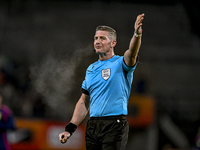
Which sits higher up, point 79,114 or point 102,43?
point 102,43

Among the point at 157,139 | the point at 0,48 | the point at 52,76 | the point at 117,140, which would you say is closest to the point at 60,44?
the point at 0,48

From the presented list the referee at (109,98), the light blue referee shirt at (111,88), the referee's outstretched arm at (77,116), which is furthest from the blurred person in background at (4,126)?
the light blue referee shirt at (111,88)

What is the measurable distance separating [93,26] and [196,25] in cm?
500

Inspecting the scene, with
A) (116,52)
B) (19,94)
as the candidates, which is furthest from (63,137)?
(116,52)

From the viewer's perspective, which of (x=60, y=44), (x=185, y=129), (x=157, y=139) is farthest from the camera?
(x=60, y=44)

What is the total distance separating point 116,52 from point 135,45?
849 centimetres

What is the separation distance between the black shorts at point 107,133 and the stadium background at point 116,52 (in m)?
5.29

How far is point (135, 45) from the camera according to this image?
3389mm

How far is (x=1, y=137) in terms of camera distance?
733 cm

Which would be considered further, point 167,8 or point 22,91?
point 167,8

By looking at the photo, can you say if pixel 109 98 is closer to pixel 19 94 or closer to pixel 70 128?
pixel 70 128

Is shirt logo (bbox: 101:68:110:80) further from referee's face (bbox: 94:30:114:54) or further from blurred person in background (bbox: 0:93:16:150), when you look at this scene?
blurred person in background (bbox: 0:93:16:150)

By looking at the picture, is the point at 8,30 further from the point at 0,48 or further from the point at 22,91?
the point at 22,91

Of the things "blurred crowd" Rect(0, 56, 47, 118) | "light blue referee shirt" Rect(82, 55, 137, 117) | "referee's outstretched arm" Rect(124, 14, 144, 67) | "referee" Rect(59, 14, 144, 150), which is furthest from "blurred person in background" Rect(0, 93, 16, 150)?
"referee's outstretched arm" Rect(124, 14, 144, 67)
